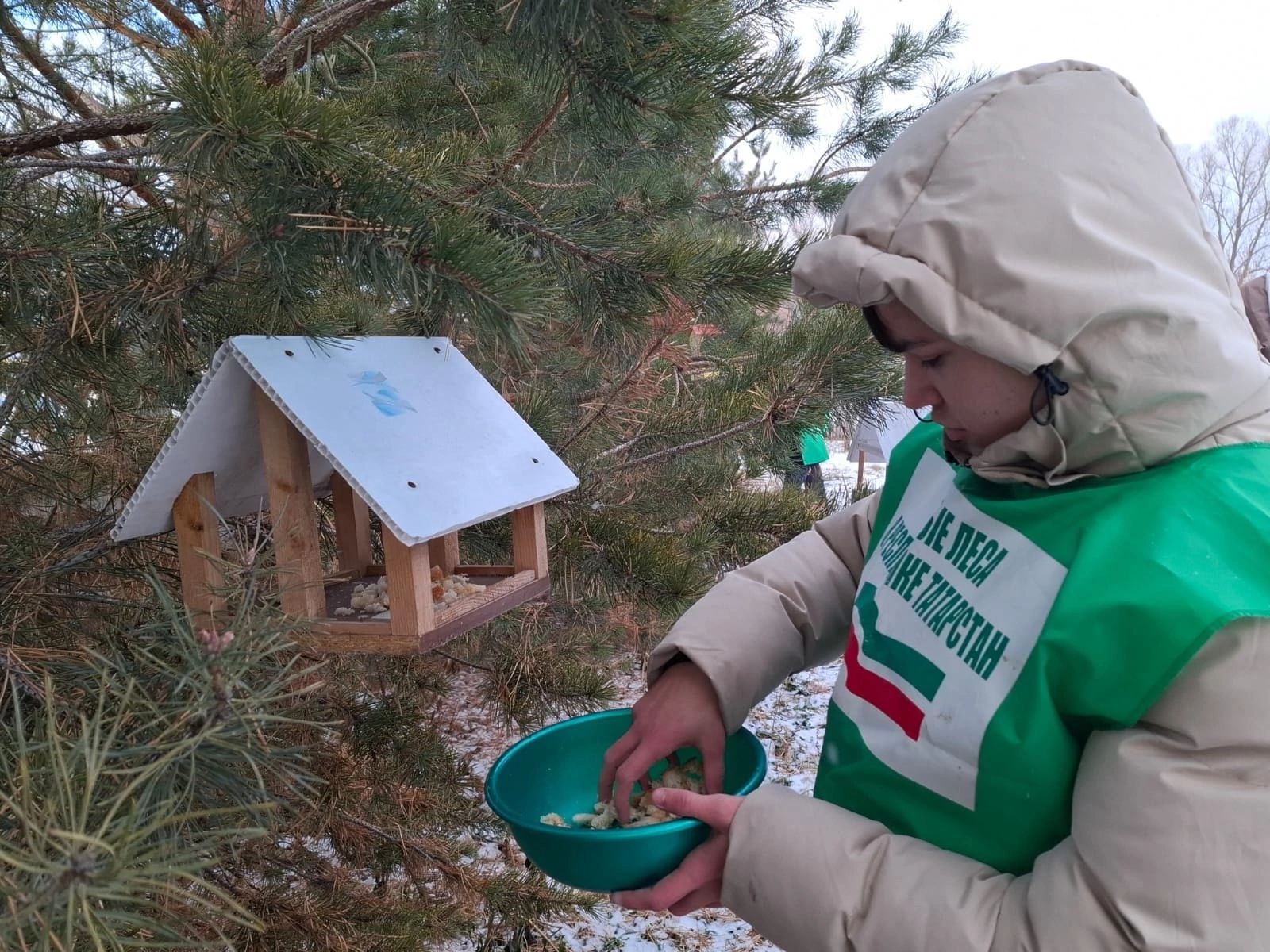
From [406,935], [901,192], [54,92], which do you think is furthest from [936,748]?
[54,92]

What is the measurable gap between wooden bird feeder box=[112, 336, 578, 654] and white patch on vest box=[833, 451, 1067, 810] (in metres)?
0.52

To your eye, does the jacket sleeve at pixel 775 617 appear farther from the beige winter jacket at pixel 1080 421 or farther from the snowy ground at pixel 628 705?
the snowy ground at pixel 628 705

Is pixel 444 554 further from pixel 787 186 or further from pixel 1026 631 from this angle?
pixel 787 186

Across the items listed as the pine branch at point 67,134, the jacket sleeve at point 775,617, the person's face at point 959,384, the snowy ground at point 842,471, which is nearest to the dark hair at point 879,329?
the person's face at point 959,384

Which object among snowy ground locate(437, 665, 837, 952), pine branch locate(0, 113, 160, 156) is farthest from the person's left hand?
snowy ground locate(437, 665, 837, 952)

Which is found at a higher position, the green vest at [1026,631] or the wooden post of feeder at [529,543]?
the green vest at [1026,631]

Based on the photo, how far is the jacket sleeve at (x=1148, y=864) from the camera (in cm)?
59

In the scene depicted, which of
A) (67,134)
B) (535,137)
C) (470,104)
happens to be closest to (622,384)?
(535,137)

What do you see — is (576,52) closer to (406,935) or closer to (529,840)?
(529,840)

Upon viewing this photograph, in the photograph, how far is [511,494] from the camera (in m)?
1.23

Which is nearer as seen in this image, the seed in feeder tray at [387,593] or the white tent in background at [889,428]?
the seed in feeder tray at [387,593]

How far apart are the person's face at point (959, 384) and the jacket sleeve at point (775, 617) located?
0.38 m

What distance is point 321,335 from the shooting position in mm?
1139

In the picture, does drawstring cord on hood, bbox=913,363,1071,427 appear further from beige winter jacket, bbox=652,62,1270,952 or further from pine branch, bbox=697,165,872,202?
pine branch, bbox=697,165,872,202
